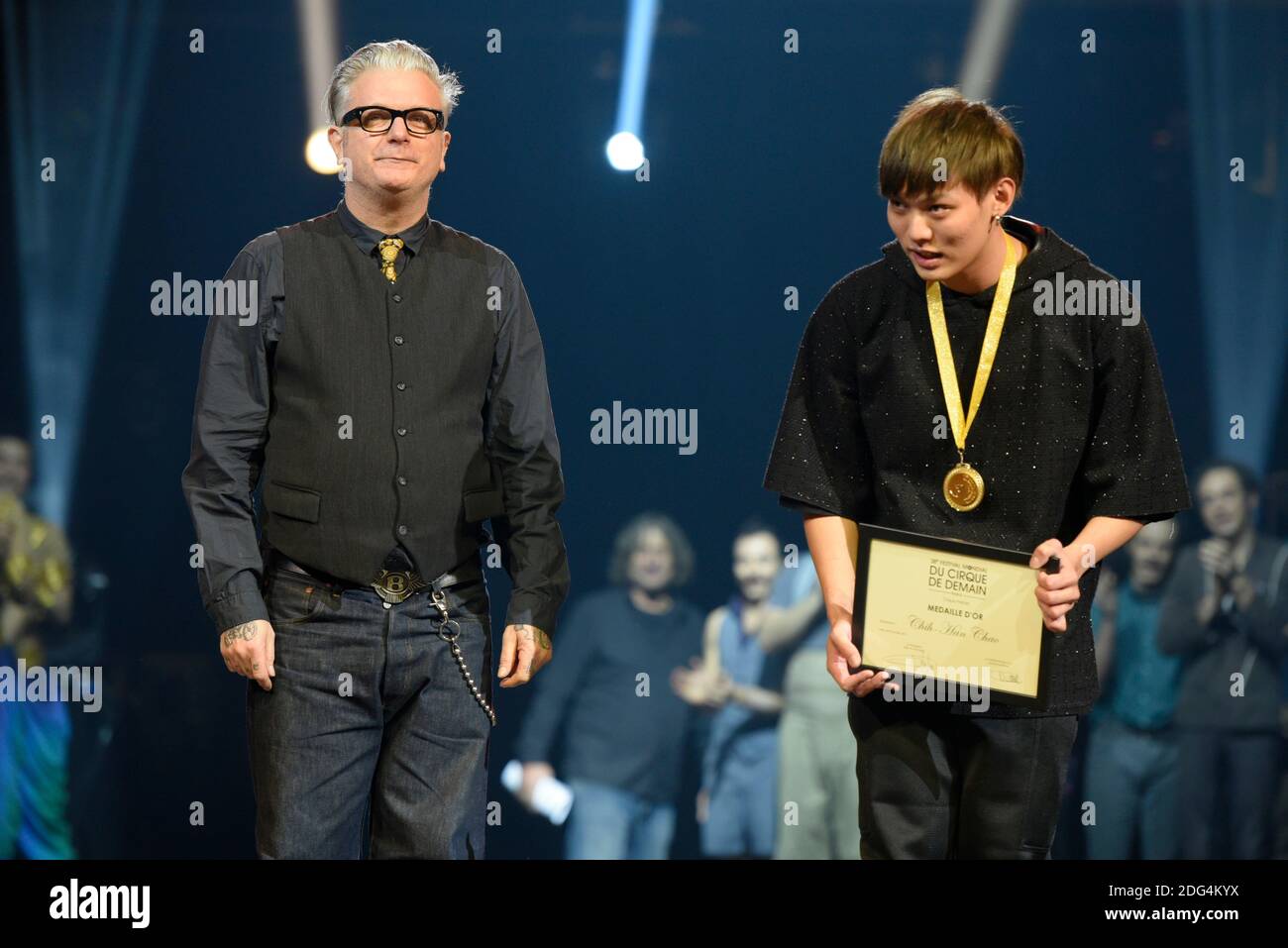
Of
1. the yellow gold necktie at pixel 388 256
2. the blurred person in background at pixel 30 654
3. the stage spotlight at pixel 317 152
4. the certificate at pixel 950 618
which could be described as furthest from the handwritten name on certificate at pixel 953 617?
the blurred person in background at pixel 30 654

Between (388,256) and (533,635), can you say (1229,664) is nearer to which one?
(533,635)

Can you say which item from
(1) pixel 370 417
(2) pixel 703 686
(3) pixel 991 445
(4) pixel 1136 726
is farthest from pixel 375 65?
(4) pixel 1136 726

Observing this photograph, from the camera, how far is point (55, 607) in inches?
161

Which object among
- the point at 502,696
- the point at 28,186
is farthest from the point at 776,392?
the point at 28,186

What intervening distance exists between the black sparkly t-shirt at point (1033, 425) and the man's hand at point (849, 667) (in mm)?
39

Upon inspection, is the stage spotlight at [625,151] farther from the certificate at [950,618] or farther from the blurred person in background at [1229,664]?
the certificate at [950,618]

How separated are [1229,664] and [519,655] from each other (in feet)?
7.98

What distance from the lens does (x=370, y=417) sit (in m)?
2.68

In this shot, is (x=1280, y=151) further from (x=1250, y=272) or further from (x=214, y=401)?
(x=214, y=401)

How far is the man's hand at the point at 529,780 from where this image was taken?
4.33 m

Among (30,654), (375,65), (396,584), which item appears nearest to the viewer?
(396,584)

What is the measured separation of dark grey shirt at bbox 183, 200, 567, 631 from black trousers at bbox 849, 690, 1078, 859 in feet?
2.26

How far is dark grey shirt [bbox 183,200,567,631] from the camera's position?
103 inches

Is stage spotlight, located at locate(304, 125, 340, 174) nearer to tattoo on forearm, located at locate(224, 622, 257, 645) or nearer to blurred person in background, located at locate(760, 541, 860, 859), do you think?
blurred person in background, located at locate(760, 541, 860, 859)
